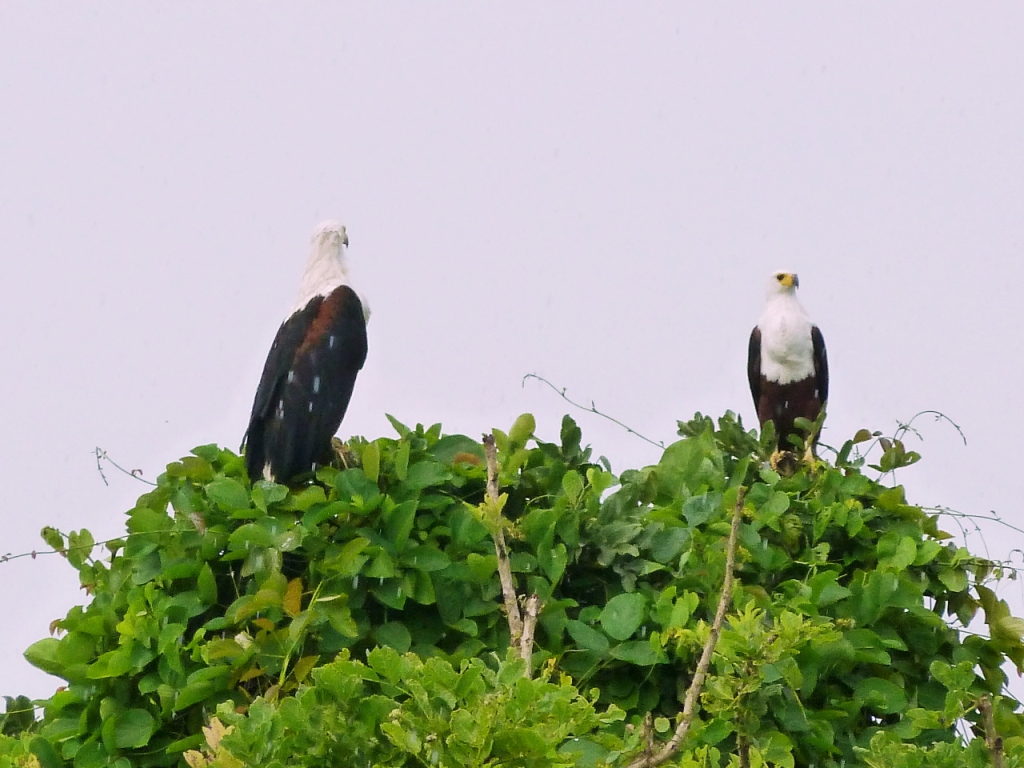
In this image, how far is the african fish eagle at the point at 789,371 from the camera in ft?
17.1

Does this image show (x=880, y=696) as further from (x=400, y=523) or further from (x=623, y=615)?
(x=400, y=523)

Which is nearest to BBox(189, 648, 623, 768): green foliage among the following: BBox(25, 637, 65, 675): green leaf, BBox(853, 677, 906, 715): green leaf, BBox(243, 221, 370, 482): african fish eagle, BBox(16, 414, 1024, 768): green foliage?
BBox(16, 414, 1024, 768): green foliage

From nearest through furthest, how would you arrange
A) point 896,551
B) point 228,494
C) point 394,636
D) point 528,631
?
point 528,631 → point 394,636 → point 228,494 → point 896,551

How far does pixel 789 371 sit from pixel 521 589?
2.63 m

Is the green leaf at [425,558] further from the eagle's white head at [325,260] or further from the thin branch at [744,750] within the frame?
the eagle's white head at [325,260]

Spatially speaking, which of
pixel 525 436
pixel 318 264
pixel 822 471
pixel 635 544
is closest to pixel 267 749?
pixel 635 544

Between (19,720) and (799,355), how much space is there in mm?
3176

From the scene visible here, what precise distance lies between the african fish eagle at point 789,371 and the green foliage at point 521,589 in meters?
2.06

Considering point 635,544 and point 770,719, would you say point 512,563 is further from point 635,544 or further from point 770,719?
point 770,719

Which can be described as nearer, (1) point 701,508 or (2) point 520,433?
(1) point 701,508

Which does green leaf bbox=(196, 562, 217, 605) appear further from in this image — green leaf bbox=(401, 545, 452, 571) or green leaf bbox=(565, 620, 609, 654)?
green leaf bbox=(565, 620, 609, 654)

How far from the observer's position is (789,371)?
523 cm

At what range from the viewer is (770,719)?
8.96ft

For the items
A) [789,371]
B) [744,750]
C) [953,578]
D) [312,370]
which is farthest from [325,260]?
[744,750]
